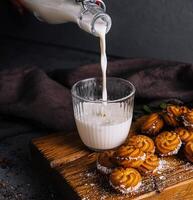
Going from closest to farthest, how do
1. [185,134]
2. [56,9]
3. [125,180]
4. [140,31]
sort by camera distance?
[125,180]
[185,134]
[56,9]
[140,31]

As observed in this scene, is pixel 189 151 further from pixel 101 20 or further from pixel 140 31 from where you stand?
pixel 140 31

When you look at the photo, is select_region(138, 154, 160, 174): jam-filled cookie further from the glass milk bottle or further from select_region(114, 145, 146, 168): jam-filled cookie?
the glass milk bottle

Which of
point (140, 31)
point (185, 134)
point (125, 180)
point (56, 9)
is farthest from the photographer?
point (140, 31)

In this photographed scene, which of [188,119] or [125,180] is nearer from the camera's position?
[125,180]

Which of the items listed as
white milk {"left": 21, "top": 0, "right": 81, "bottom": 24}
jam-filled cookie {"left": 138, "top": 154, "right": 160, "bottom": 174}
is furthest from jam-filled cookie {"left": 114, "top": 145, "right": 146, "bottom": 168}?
white milk {"left": 21, "top": 0, "right": 81, "bottom": 24}

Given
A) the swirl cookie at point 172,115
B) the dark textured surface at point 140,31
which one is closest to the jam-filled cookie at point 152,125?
the swirl cookie at point 172,115

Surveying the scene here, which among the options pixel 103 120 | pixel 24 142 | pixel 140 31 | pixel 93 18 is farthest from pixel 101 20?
pixel 140 31
